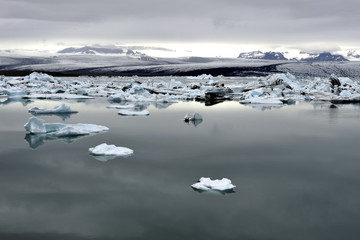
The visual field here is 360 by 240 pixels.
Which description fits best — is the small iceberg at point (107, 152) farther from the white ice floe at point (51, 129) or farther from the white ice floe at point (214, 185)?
the white ice floe at point (214, 185)

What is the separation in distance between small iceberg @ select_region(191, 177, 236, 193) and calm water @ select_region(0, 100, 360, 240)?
0.12 meters

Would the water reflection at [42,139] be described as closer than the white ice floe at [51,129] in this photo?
Yes

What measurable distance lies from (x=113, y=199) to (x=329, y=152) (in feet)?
14.7

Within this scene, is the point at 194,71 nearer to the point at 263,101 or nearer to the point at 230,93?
the point at 230,93

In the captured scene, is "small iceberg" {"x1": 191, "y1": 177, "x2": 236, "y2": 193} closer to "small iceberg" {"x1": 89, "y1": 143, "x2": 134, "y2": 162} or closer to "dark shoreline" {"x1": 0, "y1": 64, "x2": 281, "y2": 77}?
"small iceberg" {"x1": 89, "y1": 143, "x2": 134, "y2": 162}

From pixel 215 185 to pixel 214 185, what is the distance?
1 cm

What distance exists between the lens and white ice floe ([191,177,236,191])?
4.67 meters

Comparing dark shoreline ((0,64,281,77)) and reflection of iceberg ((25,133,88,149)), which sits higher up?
reflection of iceberg ((25,133,88,149))

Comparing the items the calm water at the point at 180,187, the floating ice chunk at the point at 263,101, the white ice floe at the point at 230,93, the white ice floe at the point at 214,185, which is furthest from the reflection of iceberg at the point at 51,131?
the floating ice chunk at the point at 263,101

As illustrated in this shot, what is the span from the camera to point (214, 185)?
15.5 feet

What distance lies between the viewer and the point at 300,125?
35.2ft

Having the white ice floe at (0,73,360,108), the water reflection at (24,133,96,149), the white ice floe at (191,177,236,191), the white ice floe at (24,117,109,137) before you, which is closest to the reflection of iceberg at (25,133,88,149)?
the water reflection at (24,133,96,149)

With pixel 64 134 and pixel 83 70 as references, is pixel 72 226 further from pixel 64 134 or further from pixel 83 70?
pixel 83 70

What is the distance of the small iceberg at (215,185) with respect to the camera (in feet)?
15.3
